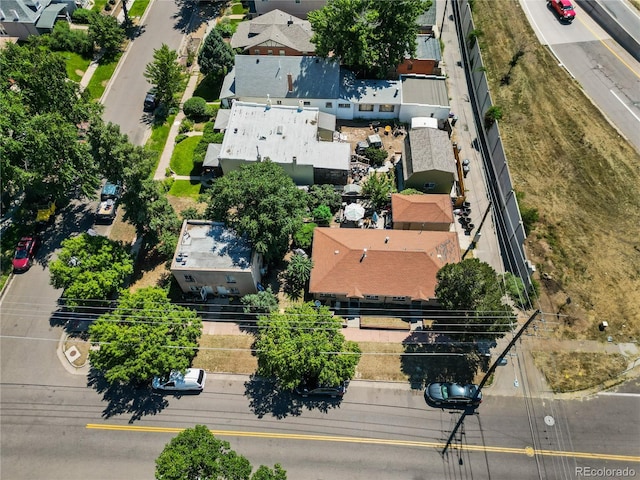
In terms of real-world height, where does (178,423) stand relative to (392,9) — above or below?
below

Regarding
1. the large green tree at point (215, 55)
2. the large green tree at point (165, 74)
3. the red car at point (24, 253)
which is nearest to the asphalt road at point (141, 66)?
the large green tree at point (165, 74)

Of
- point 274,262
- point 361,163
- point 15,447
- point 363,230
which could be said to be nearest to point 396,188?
point 361,163

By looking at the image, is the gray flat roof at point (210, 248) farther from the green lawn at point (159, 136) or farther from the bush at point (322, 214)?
the green lawn at point (159, 136)

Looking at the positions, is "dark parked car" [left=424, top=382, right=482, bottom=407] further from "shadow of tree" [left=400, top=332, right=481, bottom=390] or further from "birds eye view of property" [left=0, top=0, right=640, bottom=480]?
"shadow of tree" [left=400, top=332, right=481, bottom=390]

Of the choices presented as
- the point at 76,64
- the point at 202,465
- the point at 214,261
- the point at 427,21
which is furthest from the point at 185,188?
the point at 427,21

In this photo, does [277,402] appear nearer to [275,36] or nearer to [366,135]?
[366,135]

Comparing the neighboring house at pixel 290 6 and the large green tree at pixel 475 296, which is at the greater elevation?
the neighboring house at pixel 290 6

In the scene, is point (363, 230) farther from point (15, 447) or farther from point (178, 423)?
point (15, 447)
